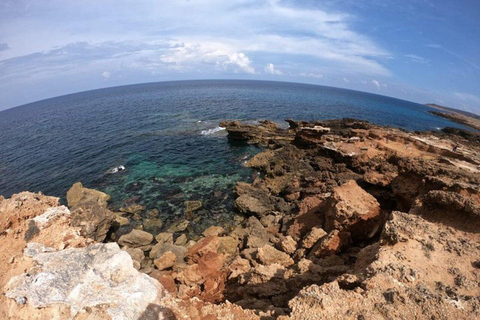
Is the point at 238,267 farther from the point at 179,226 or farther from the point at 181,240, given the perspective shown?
the point at 179,226

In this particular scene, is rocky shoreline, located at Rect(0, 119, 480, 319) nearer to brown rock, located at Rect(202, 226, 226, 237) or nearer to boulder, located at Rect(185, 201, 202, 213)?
brown rock, located at Rect(202, 226, 226, 237)

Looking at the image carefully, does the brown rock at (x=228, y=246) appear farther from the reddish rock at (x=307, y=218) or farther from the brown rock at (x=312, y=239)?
the brown rock at (x=312, y=239)

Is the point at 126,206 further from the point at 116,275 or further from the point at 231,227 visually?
the point at 116,275

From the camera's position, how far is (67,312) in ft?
26.9

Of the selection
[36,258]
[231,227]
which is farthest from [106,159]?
[36,258]

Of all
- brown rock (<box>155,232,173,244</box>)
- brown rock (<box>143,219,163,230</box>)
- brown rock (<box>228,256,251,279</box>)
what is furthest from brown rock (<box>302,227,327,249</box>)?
brown rock (<box>143,219,163,230</box>)

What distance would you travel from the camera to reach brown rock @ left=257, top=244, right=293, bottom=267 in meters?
13.9

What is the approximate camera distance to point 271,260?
14031mm

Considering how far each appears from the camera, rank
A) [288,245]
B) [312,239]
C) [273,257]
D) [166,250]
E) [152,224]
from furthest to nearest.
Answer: [152,224] → [166,250] → [288,245] → [312,239] → [273,257]

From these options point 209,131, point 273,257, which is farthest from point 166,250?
point 209,131

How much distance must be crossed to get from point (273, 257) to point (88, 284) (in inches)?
381

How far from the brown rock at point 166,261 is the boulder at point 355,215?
1120cm

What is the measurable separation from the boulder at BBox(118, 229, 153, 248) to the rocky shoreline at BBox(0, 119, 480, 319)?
8 centimetres

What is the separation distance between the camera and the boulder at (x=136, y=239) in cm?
1852
